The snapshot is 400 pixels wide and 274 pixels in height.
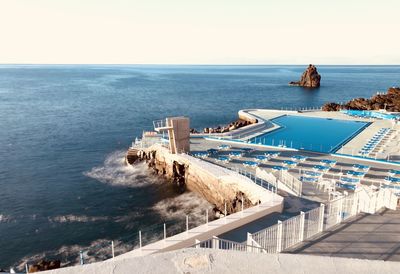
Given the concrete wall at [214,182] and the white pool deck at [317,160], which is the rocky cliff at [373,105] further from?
the concrete wall at [214,182]

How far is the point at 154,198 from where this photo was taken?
2516 cm

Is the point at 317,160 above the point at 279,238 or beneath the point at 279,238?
beneath

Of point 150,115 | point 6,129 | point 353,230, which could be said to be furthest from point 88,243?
point 150,115

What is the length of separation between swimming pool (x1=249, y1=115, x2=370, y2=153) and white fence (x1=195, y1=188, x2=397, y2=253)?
14.8 meters

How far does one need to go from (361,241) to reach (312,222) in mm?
1570

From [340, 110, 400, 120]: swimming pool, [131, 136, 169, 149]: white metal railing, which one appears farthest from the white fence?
[340, 110, 400, 120]: swimming pool

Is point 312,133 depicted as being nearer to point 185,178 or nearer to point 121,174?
point 185,178

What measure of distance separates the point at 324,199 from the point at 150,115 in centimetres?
4755

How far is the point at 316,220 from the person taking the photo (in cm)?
1195

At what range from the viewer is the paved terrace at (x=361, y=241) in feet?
33.3

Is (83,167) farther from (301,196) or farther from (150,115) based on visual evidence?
(150,115)

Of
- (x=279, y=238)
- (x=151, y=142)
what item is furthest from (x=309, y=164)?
(x=279, y=238)

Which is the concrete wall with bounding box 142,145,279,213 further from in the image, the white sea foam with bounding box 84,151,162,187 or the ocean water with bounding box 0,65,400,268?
the white sea foam with bounding box 84,151,162,187

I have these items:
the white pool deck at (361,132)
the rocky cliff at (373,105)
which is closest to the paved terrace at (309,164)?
the white pool deck at (361,132)
